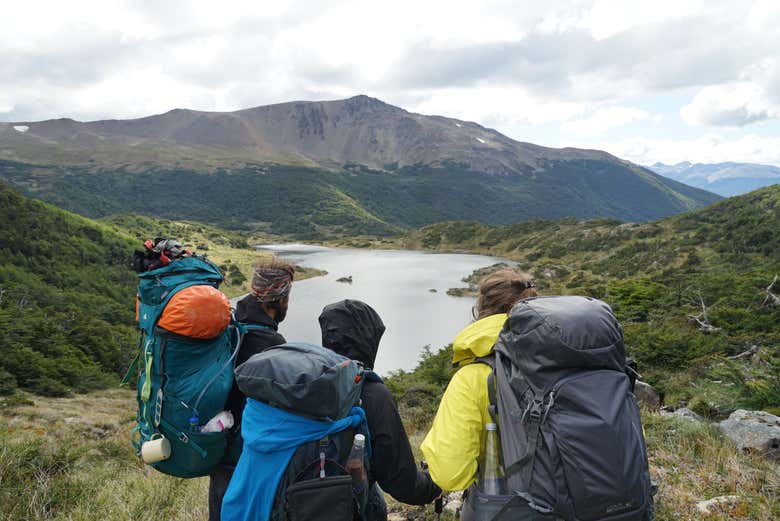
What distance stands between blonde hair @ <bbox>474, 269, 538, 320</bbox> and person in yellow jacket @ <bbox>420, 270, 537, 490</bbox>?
231 mm

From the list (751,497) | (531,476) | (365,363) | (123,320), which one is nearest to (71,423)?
(365,363)

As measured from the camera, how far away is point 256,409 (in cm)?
171

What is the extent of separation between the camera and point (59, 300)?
19625 millimetres

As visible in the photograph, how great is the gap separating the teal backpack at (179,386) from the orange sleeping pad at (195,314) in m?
0.05

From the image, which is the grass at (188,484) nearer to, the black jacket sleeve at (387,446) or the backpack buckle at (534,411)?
the black jacket sleeve at (387,446)

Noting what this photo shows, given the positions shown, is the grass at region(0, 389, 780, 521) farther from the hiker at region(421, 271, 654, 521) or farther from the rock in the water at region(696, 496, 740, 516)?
the hiker at region(421, 271, 654, 521)

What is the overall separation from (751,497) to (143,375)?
12.9 ft

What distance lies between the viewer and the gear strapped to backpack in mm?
1608

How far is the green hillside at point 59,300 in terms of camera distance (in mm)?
11776

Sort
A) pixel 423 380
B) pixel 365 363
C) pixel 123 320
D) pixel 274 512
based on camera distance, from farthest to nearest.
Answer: pixel 123 320 → pixel 423 380 → pixel 365 363 → pixel 274 512

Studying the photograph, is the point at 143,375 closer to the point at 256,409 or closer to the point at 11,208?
the point at 256,409

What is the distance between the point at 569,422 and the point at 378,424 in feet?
2.57

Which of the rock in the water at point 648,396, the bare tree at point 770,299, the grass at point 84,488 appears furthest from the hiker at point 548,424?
the bare tree at point 770,299

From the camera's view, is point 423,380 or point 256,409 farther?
point 423,380
